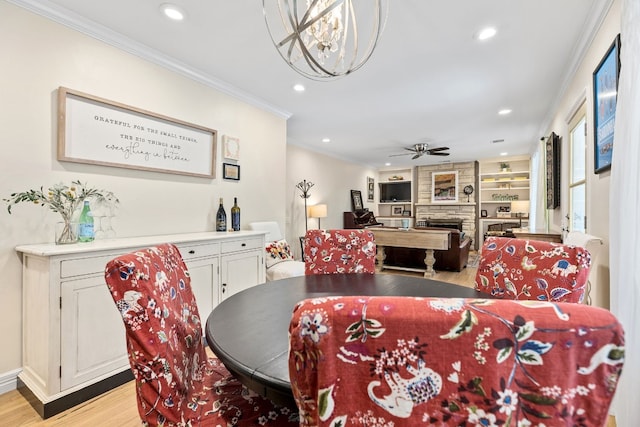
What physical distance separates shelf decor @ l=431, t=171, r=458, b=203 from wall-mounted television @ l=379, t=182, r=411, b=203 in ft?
2.58

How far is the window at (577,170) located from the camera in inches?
108

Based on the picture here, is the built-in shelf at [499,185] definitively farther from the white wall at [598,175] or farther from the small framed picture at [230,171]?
the small framed picture at [230,171]

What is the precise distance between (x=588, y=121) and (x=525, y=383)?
2.82 m

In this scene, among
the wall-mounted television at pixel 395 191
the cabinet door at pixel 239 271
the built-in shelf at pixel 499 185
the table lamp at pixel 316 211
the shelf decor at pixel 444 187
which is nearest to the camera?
the cabinet door at pixel 239 271

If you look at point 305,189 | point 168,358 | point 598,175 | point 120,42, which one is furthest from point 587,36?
point 305,189

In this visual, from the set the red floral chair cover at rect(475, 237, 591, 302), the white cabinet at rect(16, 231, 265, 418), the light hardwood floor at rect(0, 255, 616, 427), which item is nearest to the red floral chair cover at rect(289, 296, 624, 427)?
the red floral chair cover at rect(475, 237, 591, 302)

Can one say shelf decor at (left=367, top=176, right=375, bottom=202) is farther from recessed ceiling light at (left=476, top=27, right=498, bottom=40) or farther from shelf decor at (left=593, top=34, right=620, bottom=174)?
shelf decor at (left=593, top=34, right=620, bottom=174)

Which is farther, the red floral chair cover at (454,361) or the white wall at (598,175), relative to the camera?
the white wall at (598,175)

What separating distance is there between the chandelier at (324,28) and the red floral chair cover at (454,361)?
1.14 m

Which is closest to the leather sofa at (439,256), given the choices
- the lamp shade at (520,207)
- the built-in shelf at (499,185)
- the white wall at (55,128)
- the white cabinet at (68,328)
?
the lamp shade at (520,207)

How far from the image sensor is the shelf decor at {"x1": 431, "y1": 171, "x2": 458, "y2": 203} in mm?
8203

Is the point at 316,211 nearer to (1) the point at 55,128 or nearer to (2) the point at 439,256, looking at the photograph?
(2) the point at 439,256

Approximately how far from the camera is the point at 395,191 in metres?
9.33

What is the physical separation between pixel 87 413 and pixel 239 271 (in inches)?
54.1
